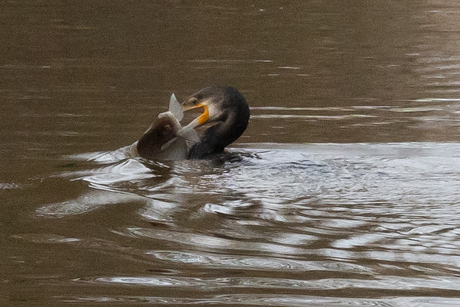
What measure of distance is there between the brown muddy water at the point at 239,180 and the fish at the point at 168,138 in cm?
15

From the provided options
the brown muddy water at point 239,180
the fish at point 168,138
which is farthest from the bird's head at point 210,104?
the brown muddy water at point 239,180

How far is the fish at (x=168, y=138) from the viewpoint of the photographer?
6.09 metres

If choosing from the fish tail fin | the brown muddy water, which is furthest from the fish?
the brown muddy water

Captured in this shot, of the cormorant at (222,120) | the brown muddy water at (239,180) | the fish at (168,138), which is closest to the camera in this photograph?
the brown muddy water at (239,180)

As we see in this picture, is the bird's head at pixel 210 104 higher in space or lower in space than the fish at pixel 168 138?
higher

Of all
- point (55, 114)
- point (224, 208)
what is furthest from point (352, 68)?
point (224, 208)

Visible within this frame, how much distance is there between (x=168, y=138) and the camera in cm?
614

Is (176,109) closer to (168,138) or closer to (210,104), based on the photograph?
(168,138)

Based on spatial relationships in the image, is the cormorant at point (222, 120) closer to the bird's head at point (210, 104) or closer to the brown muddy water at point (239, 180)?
the bird's head at point (210, 104)

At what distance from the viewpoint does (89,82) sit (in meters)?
9.34

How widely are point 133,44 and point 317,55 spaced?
8.60 ft

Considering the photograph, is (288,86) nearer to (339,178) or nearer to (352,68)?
(352,68)

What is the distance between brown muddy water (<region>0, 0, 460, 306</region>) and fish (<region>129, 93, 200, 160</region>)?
15 cm

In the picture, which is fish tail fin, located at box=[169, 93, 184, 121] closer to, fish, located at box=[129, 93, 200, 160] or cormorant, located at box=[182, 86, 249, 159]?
fish, located at box=[129, 93, 200, 160]
